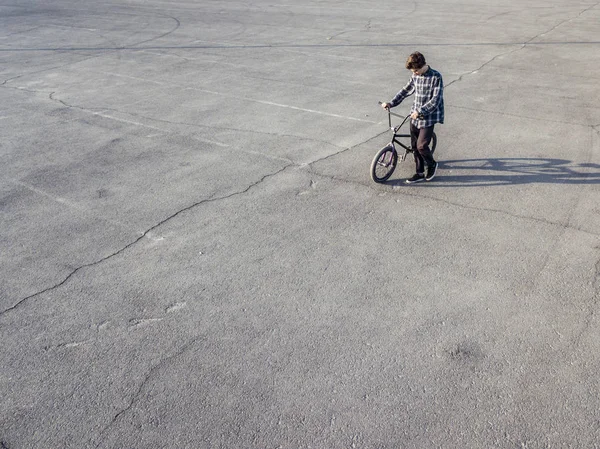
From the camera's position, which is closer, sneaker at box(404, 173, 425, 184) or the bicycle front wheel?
the bicycle front wheel

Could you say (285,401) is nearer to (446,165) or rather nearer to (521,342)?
(521,342)

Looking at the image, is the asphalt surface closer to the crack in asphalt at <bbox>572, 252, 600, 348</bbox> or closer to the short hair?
the crack in asphalt at <bbox>572, 252, 600, 348</bbox>

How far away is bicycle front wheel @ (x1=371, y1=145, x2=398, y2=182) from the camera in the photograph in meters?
8.70

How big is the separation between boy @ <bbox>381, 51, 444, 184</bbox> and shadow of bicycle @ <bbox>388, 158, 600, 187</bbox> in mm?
354

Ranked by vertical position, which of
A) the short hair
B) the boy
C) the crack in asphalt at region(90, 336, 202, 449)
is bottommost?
the crack in asphalt at region(90, 336, 202, 449)

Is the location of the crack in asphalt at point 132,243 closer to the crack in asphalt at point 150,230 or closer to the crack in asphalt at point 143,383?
the crack in asphalt at point 150,230

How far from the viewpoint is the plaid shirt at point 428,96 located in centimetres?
829

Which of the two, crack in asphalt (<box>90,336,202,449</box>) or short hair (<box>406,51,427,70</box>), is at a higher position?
short hair (<box>406,51,427,70</box>)

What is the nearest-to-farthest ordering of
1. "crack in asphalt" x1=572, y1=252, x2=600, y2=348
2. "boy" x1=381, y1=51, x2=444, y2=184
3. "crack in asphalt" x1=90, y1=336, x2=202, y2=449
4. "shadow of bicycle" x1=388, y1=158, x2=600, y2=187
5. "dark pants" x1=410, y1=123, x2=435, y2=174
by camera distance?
"crack in asphalt" x1=90, y1=336, x2=202, y2=449, "crack in asphalt" x1=572, y1=252, x2=600, y2=348, "boy" x1=381, y1=51, x2=444, y2=184, "dark pants" x1=410, y1=123, x2=435, y2=174, "shadow of bicycle" x1=388, y1=158, x2=600, y2=187

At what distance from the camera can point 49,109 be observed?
12.9 m

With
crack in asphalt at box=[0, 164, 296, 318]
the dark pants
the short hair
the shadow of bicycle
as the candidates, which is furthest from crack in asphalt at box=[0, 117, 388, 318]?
the short hair

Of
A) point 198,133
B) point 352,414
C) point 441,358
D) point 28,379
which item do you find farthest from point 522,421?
point 198,133

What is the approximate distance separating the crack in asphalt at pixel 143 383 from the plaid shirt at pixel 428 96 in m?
4.65

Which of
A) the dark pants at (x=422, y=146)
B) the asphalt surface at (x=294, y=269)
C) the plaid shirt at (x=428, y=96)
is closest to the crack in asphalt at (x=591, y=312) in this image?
the asphalt surface at (x=294, y=269)
